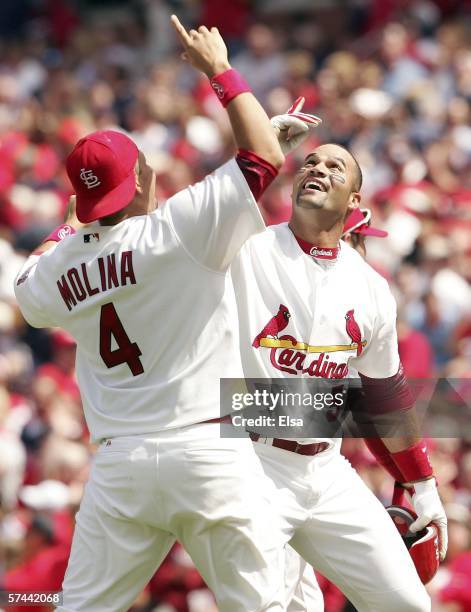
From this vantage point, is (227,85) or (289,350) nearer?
(227,85)

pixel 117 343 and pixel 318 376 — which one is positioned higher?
pixel 117 343

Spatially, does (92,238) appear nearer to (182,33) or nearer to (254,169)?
(254,169)

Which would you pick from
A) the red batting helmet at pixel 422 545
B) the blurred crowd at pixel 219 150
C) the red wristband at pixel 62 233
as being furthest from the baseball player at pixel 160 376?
the blurred crowd at pixel 219 150

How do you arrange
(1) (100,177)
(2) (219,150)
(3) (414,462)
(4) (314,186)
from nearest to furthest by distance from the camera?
(1) (100,177) < (4) (314,186) < (3) (414,462) < (2) (219,150)

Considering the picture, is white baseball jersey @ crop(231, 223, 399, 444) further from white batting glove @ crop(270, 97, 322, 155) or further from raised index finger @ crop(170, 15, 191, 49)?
raised index finger @ crop(170, 15, 191, 49)

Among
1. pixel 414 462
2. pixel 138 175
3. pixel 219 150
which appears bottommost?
pixel 414 462

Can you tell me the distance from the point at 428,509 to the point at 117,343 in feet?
5.48

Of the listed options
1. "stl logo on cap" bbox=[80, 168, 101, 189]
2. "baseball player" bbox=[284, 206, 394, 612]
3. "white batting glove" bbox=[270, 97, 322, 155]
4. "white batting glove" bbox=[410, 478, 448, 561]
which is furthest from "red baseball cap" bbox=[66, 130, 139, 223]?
"white batting glove" bbox=[410, 478, 448, 561]

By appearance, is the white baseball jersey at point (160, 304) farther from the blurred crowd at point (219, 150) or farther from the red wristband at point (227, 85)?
the blurred crowd at point (219, 150)

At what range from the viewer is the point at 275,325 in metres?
5.04

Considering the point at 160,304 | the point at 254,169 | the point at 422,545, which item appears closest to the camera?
the point at 254,169

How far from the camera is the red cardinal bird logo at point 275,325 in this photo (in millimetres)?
5020

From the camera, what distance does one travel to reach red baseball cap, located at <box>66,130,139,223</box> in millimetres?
4488

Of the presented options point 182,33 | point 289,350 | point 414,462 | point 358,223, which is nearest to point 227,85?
point 182,33
